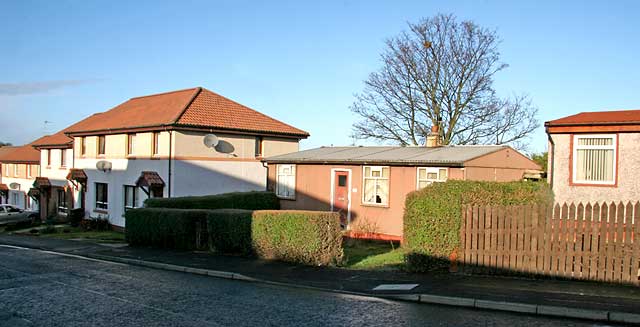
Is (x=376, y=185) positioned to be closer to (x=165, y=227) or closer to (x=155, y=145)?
(x=165, y=227)

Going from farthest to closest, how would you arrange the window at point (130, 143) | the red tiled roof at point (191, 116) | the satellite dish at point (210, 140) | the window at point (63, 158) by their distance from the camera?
the window at point (63, 158), the window at point (130, 143), the red tiled roof at point (191, 116), the satellite dish at point (210, 140)

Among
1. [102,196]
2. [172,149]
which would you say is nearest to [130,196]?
[102,196]

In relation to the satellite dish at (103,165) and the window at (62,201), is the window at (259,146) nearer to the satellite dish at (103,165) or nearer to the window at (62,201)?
the satellite dish at (103,165)

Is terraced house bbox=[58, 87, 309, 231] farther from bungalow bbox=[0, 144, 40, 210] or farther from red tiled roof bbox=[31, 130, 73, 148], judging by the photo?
bungalow bbox=[0, 144, 40, 210]

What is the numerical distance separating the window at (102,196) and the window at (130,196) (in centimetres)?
236

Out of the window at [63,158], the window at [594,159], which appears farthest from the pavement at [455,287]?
the window at [63,158]

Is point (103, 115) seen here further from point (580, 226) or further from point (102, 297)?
point (580, 226)

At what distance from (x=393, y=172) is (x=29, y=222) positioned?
28421mm

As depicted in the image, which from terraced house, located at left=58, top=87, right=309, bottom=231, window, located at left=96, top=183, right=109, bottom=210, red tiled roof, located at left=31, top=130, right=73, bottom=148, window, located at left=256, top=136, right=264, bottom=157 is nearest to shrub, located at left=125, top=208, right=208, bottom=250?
terraced house, located at left=58, top=87, right=309, bottom=231

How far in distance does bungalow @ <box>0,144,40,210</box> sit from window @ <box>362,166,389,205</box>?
36.5 metres

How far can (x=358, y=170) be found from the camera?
21.7 m

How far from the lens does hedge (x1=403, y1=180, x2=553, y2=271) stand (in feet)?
39.1

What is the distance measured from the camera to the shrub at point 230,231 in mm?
15742

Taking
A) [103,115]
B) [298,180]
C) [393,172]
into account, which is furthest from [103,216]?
[393,172]
